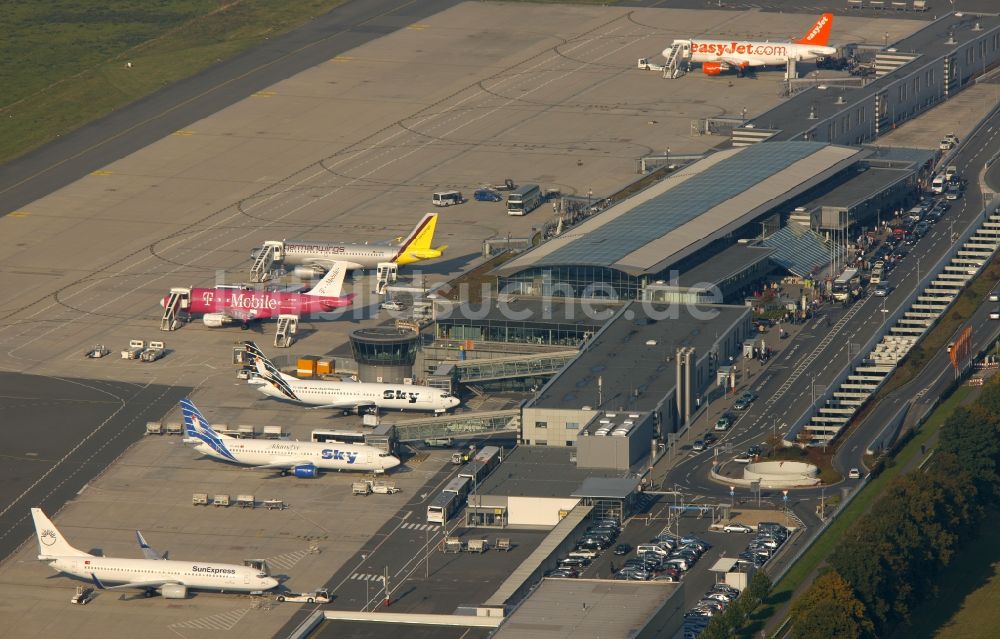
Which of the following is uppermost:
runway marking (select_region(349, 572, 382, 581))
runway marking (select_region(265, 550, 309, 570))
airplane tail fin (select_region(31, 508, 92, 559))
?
airplane tail fin (select_region(31, 508, 92, 559))

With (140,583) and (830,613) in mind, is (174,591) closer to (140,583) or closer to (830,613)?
(140,583)

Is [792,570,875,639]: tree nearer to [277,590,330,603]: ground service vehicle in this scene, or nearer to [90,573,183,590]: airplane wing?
[277,590,330,603]: ground service vehicle

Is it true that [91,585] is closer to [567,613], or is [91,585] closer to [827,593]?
[567,613]

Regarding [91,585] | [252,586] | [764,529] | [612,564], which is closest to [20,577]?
[91,585]

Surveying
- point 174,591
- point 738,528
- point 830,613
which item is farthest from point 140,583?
point 830,613

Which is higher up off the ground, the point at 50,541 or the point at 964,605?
the point at 50,541

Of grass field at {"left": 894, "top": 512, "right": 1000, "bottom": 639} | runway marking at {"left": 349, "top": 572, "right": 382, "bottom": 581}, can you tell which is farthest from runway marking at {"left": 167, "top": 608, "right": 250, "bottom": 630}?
grass field at {"left": 894, "top": 512, "right": 1000, "bottom": 639}
